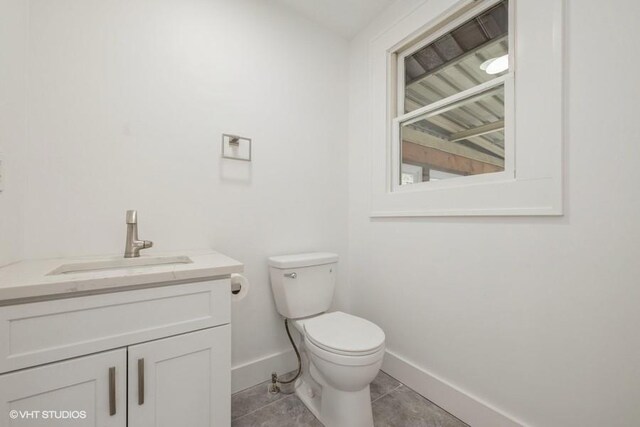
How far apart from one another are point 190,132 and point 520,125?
159 centimetres

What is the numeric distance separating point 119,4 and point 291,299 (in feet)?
5.64

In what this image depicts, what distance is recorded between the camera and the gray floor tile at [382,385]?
1523mm

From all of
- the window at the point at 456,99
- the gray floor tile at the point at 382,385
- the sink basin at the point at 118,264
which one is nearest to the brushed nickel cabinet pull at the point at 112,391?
the sink basin at the point at 118,264

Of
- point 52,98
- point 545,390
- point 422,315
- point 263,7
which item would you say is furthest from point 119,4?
point 545,390

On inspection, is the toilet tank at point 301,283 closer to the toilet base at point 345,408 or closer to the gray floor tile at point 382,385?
the toilet base at point 345,408

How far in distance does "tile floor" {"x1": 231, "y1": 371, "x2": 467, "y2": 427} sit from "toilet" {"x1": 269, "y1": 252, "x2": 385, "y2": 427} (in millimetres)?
82

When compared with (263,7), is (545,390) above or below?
below

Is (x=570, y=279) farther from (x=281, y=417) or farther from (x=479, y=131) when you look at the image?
(x=281, y=417)

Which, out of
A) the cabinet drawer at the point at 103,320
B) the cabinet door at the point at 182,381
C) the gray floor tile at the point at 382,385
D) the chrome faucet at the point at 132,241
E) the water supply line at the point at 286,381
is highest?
the chrome faucet at the point at 132,241

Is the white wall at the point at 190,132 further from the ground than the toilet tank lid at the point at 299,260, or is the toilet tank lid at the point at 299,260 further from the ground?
the white wall at the point at 190,132

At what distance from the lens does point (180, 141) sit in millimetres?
1416

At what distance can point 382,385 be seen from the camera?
63.1 inches

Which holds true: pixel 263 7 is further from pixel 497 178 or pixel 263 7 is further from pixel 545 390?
pixel 545 390

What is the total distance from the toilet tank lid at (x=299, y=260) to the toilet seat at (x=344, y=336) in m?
0.31
